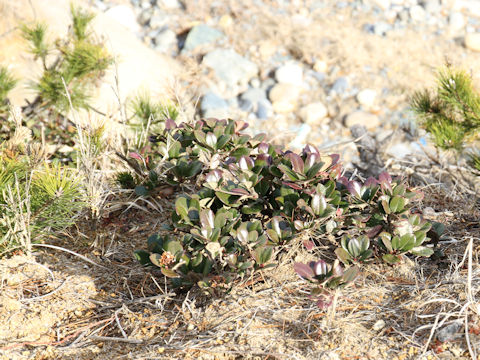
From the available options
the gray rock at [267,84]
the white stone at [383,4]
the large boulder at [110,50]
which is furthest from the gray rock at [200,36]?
the white stone at [383,4]

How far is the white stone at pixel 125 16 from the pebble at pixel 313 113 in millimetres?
2235

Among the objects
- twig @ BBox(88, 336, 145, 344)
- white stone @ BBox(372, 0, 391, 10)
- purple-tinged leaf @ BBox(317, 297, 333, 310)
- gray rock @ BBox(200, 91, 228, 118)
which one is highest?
white stone @ BBox(372, 0, 391, 10)

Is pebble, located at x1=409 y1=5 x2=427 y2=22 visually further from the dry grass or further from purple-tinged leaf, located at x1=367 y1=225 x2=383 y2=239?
purple-tinged leaf, located at x1=367 y1=225 x2=383 y2=239

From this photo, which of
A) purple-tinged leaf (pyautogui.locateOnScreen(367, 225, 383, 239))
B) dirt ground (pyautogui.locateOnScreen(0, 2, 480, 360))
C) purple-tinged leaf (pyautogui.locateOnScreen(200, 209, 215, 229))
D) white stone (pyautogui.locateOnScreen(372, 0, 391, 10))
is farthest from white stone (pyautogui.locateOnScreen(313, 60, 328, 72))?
purple-tinged leaf (pyautogui.locateOnScreen(200, 209, 215, 229))

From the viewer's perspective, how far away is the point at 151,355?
160 cm

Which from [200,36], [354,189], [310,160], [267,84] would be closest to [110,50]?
[200,36]

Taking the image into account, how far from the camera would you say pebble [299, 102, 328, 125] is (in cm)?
530

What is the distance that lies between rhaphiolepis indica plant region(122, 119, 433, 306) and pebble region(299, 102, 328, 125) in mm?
3212

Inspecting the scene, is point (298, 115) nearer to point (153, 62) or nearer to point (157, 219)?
point (153, 62)

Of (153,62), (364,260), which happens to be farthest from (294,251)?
(153,62)

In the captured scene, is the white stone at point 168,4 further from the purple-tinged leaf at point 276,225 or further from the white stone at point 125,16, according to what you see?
the purple-tinged leaf at point 276,225

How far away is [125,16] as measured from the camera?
19.4ft

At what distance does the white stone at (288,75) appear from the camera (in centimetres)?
552

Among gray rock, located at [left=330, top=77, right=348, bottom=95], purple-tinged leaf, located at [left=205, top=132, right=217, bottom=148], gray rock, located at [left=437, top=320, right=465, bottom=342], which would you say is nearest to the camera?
gray rock, located at [left=437, top=320, right=465, bottom=342]
